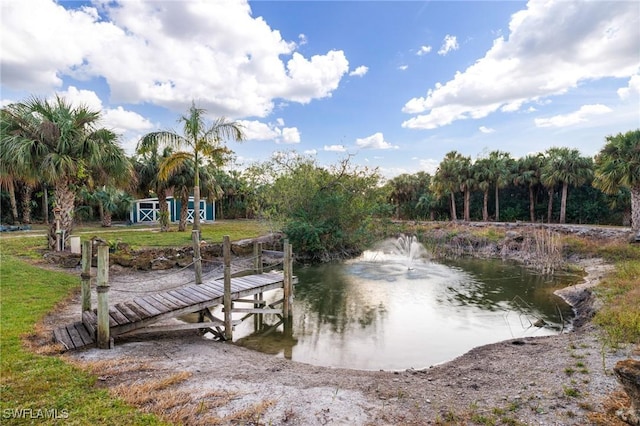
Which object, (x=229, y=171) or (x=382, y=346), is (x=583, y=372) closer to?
(x=382, y=346)

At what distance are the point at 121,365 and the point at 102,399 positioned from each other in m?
1.19

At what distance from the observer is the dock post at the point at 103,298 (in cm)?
607

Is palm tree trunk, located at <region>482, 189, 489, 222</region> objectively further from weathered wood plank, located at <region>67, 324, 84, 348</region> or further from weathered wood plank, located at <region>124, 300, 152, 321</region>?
weathered wood plank, located at <region>67, 324, 84, 348</region>

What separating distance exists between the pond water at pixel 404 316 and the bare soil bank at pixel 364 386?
114 cm

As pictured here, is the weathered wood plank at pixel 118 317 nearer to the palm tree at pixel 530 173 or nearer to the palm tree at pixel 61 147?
the palm tree at pixel 61 147

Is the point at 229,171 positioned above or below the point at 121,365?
above

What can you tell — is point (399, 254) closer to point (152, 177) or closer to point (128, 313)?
point (152, 177)

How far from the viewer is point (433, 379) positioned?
5723mm

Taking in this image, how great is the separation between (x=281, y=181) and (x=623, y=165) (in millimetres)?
18444

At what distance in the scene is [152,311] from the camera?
269 inches

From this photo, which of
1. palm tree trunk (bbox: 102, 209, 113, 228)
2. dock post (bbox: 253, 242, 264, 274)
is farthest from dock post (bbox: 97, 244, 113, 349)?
palm tree trunk (bbox: 102, 209, 113, 228)

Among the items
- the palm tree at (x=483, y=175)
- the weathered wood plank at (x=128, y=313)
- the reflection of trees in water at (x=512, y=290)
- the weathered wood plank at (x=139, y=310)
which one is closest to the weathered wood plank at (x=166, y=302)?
the weathered wood plank at (x=139, y=310)

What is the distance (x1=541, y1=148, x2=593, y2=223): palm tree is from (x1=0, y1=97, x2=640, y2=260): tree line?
0.09 m

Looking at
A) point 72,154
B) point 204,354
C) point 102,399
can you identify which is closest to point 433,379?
point 204,354
